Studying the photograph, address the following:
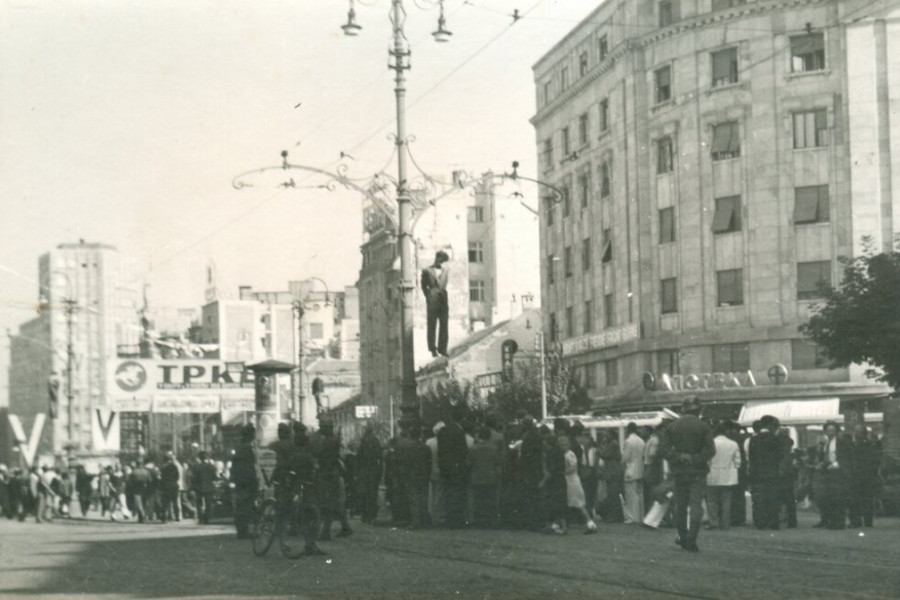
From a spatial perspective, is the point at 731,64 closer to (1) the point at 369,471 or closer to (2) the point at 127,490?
(2) the point at 127,490

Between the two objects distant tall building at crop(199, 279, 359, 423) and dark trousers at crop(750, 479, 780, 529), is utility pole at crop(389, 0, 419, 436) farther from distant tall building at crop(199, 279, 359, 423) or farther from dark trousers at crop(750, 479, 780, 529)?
distant tall building at crop(199, 279, 359, 423)

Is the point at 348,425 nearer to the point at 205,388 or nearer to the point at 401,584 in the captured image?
the point at 205,388

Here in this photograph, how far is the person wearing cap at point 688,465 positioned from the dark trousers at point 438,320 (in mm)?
8521

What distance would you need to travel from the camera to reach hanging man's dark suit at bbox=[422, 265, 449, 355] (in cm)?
2369

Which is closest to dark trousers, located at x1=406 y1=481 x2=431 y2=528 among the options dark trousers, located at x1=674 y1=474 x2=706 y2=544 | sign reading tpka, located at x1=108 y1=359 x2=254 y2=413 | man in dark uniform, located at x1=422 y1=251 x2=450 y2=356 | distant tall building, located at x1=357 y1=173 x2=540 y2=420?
man in dark uniform, located at x1=422 y1=251 x2=450 y2=356

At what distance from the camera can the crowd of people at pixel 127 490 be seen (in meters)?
28.8

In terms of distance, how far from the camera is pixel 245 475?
802 inches

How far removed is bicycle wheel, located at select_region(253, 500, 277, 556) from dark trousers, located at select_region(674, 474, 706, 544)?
4.52 meters

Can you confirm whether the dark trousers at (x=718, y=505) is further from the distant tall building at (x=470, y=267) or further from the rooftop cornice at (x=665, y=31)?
the distant tall building at (x=470, y=267)

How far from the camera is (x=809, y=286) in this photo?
49.8 m

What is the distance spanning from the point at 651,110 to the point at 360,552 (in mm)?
39924

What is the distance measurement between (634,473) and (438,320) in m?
4.94

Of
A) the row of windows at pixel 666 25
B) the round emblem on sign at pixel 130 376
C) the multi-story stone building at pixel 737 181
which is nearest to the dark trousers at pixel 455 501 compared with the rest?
the multi-story stone building at pixel 737 181

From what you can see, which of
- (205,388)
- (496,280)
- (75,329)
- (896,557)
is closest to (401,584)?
(896,557)
